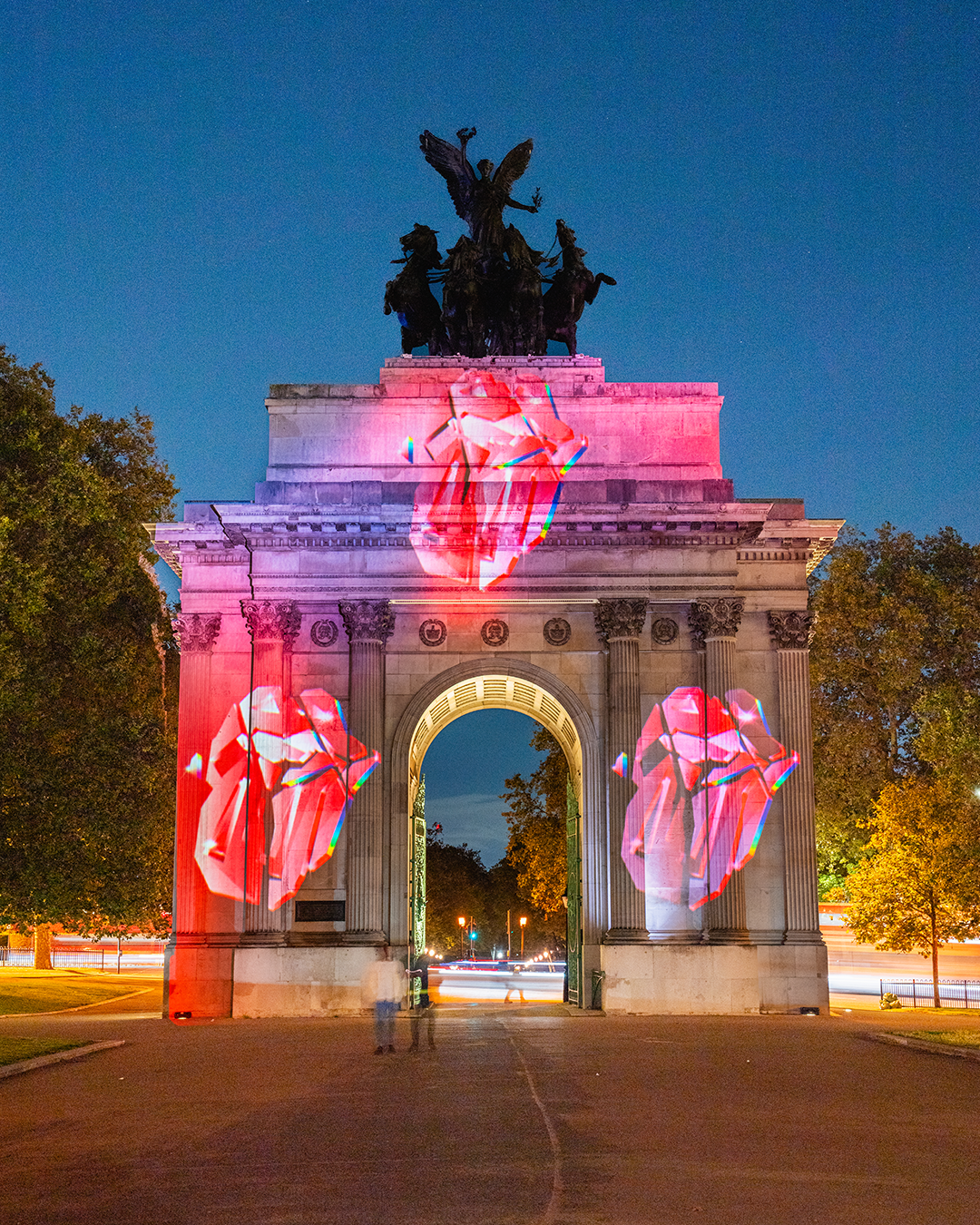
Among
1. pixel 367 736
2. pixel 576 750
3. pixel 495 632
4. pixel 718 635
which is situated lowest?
pixel 576 750

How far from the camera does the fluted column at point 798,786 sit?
33.8 meters

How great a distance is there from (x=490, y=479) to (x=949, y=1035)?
56.0 ft

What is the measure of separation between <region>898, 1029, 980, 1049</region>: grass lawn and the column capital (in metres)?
11.5

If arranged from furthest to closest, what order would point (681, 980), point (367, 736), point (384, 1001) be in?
point (367, 736) < point (681, 980) < point (384, 1001)

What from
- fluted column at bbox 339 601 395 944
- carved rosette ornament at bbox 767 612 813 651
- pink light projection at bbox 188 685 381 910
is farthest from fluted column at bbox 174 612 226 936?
carved rosette ornament at bbox 767 612 813 651

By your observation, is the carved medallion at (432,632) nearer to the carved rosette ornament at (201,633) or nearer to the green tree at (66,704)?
the carved rosette ornament at (201,633)

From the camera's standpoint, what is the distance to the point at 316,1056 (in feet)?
74.2

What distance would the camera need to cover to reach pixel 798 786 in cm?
3450

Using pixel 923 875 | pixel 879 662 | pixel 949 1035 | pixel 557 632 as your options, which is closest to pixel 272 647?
pixel 557 632

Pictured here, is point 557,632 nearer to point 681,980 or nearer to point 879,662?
point 681,980

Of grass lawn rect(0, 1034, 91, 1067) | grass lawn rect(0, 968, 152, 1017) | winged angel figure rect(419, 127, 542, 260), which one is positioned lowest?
grass lawn rect(0, 968, 152, 1017)

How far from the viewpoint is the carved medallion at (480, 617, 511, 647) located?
35.0 meters

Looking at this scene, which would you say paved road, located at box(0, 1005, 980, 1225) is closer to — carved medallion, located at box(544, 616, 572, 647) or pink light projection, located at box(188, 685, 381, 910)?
pink light projection, located at box(188, 685, 381, 910)

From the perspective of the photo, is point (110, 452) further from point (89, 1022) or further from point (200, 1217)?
point (200, 1217)
